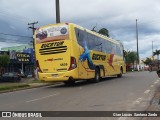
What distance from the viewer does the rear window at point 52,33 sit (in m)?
21.6

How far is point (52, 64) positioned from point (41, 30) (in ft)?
7.82

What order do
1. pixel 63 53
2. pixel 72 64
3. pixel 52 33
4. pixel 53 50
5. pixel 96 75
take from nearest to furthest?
1. pixel 72 64
2. pixel 63 53
3. pixel 53 50
4. pixel 52 33
5. pixel 96 75

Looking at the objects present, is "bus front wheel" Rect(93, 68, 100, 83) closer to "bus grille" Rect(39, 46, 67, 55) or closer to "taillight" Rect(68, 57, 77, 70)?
"taillight" Rect(68, 57, 77, 70)

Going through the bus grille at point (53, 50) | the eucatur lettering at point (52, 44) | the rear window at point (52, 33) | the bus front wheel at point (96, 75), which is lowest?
the bus front wheel at point (96, 75)

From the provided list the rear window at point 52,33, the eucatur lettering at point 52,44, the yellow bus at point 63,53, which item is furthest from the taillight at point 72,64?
the rear window at point 52,33

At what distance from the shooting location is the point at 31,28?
54781 millimetres

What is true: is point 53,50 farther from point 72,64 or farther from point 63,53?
point 72,64

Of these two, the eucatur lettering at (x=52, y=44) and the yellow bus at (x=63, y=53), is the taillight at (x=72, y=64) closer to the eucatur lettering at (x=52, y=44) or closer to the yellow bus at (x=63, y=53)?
the yellow bus at (x=63, y=53)

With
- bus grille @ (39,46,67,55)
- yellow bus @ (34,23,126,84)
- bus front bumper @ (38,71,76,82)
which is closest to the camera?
bus front bumper @ (38,71,76,82)

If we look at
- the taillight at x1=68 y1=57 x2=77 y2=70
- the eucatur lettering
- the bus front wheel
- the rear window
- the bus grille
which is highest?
the rear window

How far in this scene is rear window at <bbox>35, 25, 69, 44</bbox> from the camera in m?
21.6

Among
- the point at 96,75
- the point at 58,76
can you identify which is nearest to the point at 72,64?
the point at 58,76

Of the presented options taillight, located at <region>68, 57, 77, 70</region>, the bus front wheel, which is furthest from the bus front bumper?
the bus front wheel

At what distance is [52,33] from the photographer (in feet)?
72.2
